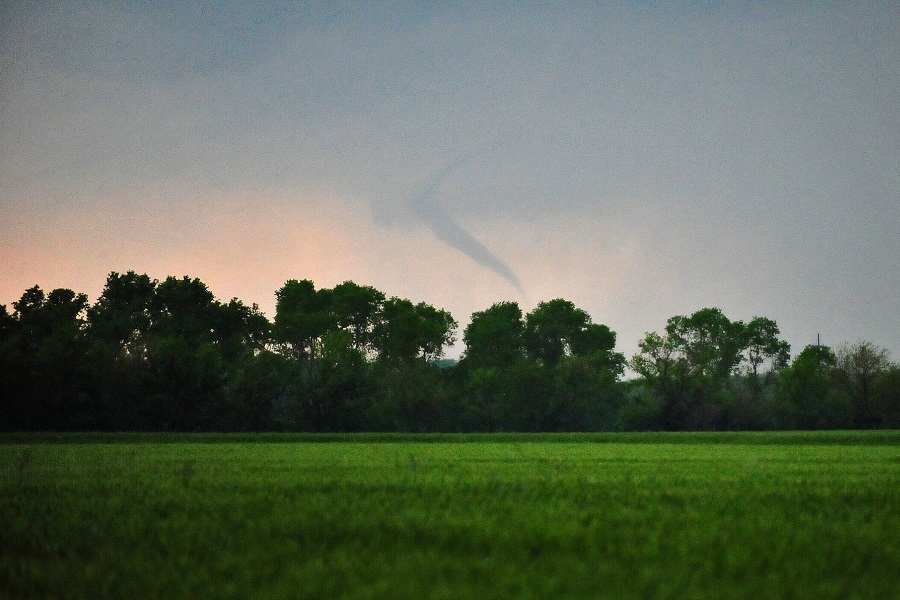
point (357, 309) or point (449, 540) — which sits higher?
point (357, 309)

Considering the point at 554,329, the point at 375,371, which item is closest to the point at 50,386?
the point at 375,371

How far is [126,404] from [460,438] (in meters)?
27.9

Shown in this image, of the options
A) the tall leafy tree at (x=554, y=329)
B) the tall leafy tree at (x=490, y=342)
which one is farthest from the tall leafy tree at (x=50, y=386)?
the tall leafy tree at (x=554, y=329)

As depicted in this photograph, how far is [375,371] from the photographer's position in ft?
249

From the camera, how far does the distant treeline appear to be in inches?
2303

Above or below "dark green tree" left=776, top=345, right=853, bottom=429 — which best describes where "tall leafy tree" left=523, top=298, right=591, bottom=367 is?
above

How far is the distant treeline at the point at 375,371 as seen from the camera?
58.5 meters

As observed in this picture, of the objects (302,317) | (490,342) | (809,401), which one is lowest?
(809,401)

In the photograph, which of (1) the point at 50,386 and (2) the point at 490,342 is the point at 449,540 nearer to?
(1) the point at 50,386

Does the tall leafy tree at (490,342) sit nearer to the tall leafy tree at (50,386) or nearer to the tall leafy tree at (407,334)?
the tall leafy tree at (407,334)

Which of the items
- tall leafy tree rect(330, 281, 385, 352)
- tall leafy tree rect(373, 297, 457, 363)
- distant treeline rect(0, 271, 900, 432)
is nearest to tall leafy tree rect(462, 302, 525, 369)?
distant treeline rect(0, 271, 900, 432)

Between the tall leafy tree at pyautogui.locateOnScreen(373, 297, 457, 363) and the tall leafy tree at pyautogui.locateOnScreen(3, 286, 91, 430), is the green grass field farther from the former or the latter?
the tall leafy tree at pyautogui.locateOnScreen(373, 297, 457, 363)

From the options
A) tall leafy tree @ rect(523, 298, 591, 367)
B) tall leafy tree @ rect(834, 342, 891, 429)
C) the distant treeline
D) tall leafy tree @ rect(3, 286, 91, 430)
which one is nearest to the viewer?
tall leafy tree @ rect(3, 286, 91, 430)

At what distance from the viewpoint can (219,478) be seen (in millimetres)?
12766
